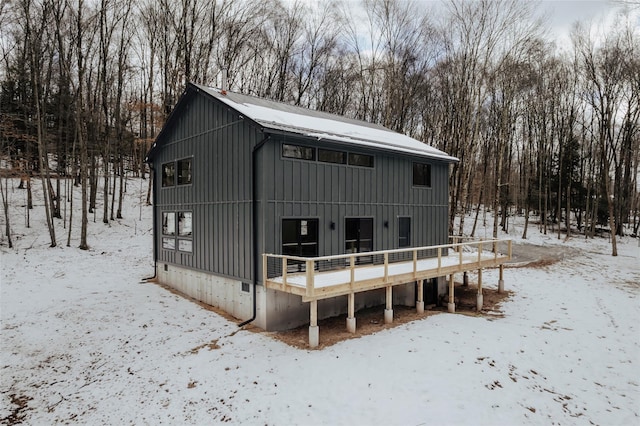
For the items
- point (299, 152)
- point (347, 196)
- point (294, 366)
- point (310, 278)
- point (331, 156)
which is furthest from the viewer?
point (347, 196)

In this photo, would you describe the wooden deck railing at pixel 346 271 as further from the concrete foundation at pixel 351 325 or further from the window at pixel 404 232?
the concrete foundation at pixel 351 325

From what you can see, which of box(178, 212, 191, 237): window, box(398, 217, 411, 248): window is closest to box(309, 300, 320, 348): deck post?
box(398, 217, 411, 248): window

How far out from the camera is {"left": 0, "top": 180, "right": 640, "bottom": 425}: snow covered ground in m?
5.53

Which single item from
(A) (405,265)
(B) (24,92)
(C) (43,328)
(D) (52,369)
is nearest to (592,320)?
(A) (405,265)

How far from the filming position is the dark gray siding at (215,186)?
9.41 meters

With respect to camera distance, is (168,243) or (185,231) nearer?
(185,231)

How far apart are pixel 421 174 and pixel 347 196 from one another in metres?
3.98

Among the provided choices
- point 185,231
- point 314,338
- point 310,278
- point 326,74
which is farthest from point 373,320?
point 326,74

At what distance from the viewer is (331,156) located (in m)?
10.0

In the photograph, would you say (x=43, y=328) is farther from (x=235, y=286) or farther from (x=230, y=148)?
(x=230, y=148)

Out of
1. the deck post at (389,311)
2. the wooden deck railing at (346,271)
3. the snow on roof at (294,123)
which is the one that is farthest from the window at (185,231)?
the deck post at (389,311)

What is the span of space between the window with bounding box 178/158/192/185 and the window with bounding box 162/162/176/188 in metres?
0.44

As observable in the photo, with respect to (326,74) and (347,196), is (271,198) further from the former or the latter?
(326,74)

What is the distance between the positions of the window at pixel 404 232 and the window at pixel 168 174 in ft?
28.1
